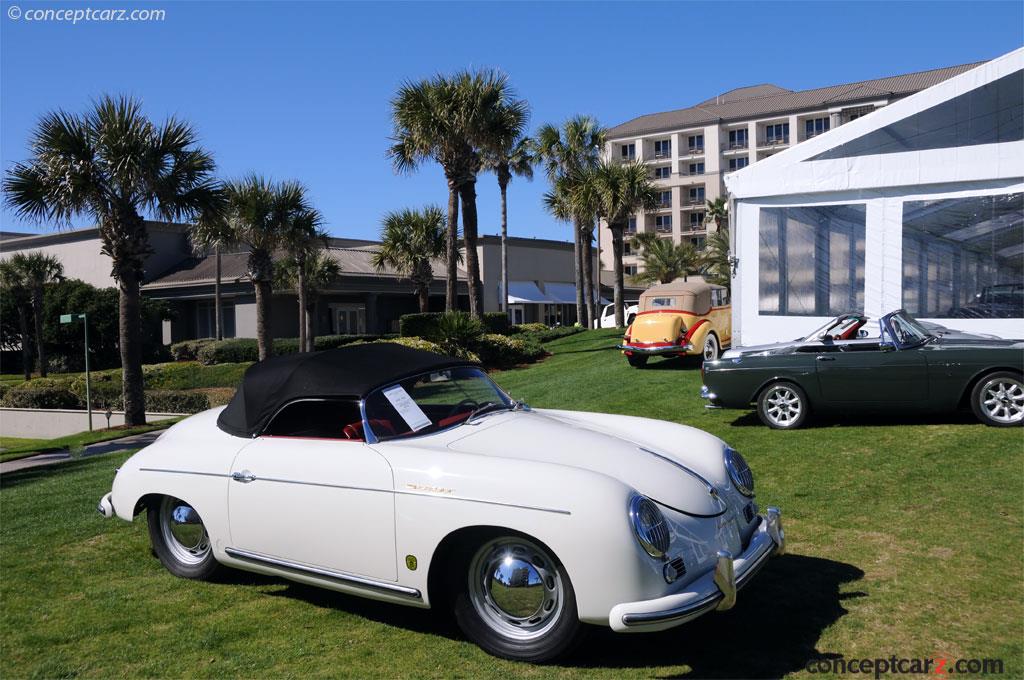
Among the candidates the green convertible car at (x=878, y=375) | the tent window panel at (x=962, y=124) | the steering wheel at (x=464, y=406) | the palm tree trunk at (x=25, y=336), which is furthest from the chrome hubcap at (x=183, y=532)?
the palm tree trunk at (x=25, y=336)

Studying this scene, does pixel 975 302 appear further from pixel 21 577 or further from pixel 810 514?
pixel 21 577

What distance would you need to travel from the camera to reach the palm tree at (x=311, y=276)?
34.2 meters

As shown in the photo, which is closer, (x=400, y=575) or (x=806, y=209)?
(x=400, y=575)

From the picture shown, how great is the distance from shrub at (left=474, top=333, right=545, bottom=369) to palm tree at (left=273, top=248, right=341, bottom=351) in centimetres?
1219

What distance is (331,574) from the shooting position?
13.7 feet

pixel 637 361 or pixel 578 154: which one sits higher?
pixel 578 154

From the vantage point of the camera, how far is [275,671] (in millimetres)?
3717

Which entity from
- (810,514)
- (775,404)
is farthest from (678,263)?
(810,514)

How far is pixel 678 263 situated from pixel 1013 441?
4306 cm

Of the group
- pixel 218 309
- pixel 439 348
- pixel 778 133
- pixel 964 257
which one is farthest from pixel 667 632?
pixel 778 133

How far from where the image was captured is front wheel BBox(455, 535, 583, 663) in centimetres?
365

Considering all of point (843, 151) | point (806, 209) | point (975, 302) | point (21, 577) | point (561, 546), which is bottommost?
point (21, 577)

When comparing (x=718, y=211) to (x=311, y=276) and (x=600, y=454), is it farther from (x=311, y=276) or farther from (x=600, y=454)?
(x=600, y=454)

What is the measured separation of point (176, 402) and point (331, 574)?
21229mm
